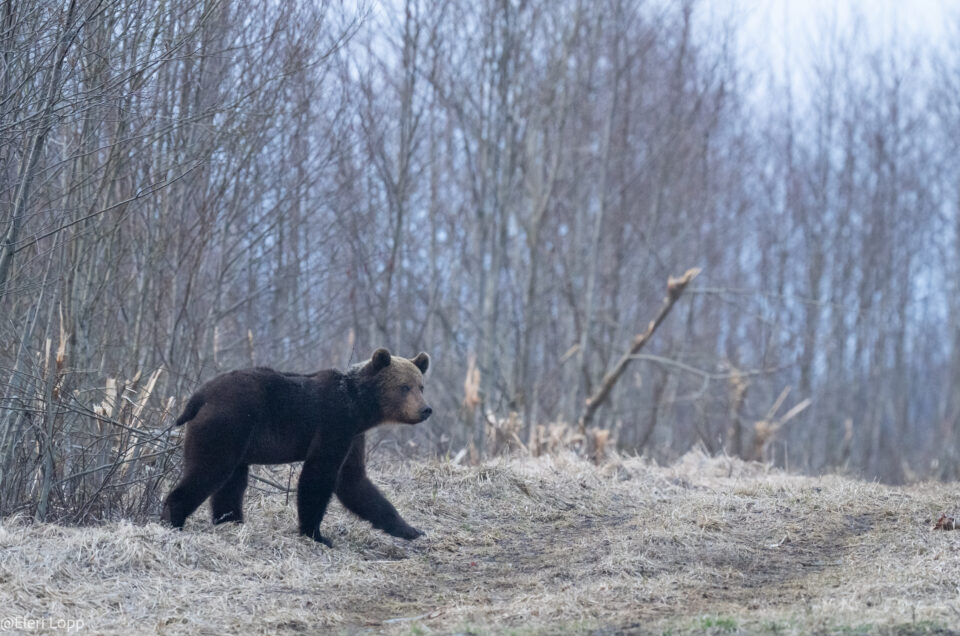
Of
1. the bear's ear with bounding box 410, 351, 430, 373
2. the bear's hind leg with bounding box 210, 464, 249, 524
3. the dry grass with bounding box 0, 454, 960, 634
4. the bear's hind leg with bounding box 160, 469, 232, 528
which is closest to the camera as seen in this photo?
the dry grass with bounding box 0, 454, 960, 634

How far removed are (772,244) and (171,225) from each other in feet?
89.5

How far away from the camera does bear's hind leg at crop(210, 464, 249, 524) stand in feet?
26.9

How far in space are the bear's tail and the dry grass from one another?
872 millimetres

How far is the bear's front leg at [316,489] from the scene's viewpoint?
7863 millimetres

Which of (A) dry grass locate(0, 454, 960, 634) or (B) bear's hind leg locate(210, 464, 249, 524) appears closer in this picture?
(A) dry grass locate(0, 454, 960, 634)

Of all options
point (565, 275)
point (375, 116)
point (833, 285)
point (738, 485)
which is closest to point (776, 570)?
point (738, 485)

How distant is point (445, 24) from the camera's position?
1727 centimetres

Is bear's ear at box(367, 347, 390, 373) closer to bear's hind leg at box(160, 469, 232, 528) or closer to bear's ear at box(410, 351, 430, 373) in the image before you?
bear's ear at box(410, 351, 430, 373)

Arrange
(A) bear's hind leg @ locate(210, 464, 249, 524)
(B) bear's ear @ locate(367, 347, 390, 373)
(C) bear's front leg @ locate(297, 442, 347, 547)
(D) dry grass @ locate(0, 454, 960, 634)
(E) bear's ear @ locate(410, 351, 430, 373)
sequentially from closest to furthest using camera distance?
(D) dry grass @ locate(0, 454, 960, 634) < (C) bear's front leg @ locate(297, 442, 347, 547) < (A) bear's hind leg @ locate(210, 464, 249, 524) < (B) bear's ear @ locate(367, 347, 390, 373) < (E) bear's ear @ locate(410, 351, 430, 373)

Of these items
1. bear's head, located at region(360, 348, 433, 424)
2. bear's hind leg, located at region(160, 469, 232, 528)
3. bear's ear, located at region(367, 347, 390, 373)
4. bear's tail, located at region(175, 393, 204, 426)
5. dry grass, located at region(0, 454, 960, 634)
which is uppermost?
bear's ear, located at region(367, 347, 390, 373)

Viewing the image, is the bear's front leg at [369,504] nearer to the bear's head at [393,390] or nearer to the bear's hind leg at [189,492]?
the bear's head at [393,390]

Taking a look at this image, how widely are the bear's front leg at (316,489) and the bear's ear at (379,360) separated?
89cm

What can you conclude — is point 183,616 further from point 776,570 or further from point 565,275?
point 565,275

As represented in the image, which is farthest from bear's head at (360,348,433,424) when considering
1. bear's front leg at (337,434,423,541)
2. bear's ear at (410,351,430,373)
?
bear's front leg at (337,434,423,541)
